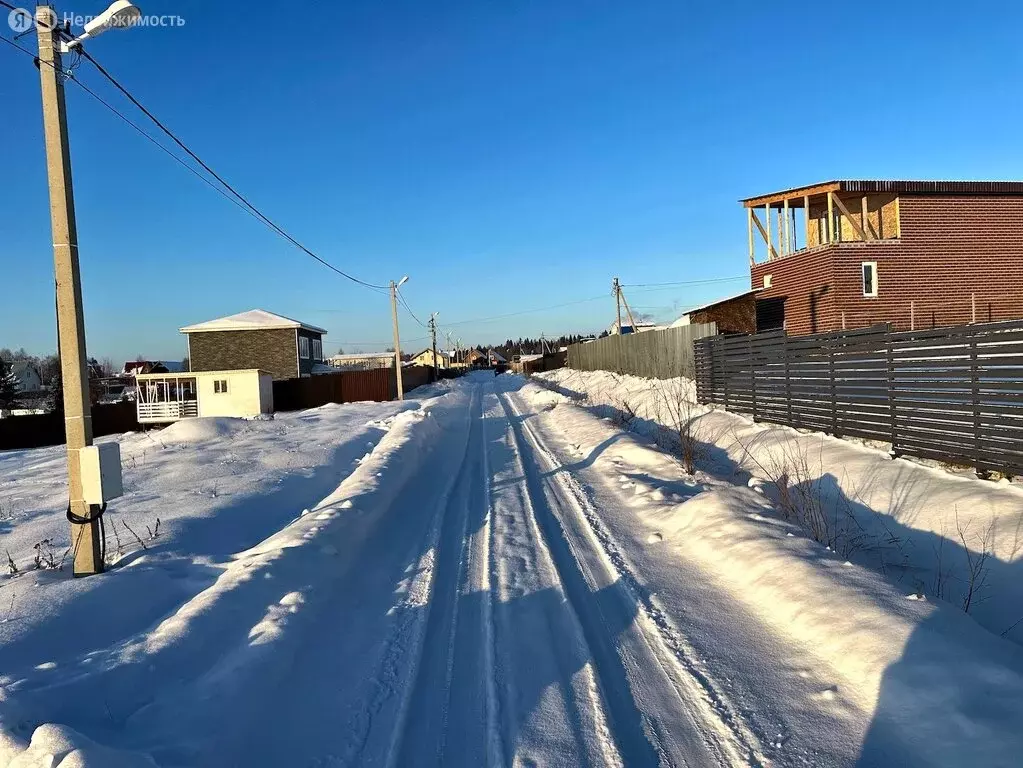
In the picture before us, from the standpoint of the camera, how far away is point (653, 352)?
27547 mm

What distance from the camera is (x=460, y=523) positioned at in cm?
805

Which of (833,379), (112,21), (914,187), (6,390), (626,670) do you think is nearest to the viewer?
(626,670)

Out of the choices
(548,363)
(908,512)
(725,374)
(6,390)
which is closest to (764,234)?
(725,374)

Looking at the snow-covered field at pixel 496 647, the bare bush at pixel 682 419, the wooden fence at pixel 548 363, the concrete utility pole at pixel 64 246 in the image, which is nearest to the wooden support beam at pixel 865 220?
the bare bush at pixel 682 419

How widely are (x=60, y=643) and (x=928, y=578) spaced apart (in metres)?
6.95

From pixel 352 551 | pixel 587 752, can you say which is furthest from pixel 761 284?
pixel 587 752

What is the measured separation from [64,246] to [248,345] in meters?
42.0

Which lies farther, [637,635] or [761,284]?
[761,284]

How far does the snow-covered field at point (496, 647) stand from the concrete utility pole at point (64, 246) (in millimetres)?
1399

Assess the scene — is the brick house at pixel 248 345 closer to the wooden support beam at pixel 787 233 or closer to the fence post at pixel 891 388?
the wooden support beam at pixel 787 233

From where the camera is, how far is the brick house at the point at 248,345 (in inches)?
1793

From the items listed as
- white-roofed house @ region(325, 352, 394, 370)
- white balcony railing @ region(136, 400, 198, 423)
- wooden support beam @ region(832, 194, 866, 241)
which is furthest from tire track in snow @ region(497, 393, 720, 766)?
white-roofed house @ region(325, 352, 394, 370)

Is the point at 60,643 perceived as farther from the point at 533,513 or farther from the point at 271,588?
the point at 533,513

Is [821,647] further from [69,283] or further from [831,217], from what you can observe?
[831,217]
